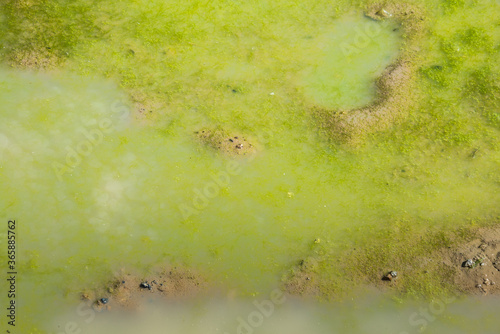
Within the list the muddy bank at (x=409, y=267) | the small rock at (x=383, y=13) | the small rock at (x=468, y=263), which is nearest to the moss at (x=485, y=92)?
the small rock at (x=383, y=13)

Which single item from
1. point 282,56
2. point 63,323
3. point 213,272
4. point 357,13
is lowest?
point 63,323

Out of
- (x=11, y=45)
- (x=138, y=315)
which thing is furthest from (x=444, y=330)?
(x=11, y=45)

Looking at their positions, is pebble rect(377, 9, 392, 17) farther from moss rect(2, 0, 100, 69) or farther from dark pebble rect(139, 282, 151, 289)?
dark pebble rect(139, 282, 151, 289)

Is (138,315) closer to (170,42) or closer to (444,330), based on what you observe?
(444,330)

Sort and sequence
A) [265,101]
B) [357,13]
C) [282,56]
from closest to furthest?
[265,101] < [282,56] < [357,13]

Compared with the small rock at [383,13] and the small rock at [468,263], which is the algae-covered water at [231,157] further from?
the small rock at [468,263]

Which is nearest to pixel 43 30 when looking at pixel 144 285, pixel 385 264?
pixel 144 285

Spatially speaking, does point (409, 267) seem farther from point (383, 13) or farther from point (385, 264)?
point (383, 13)
